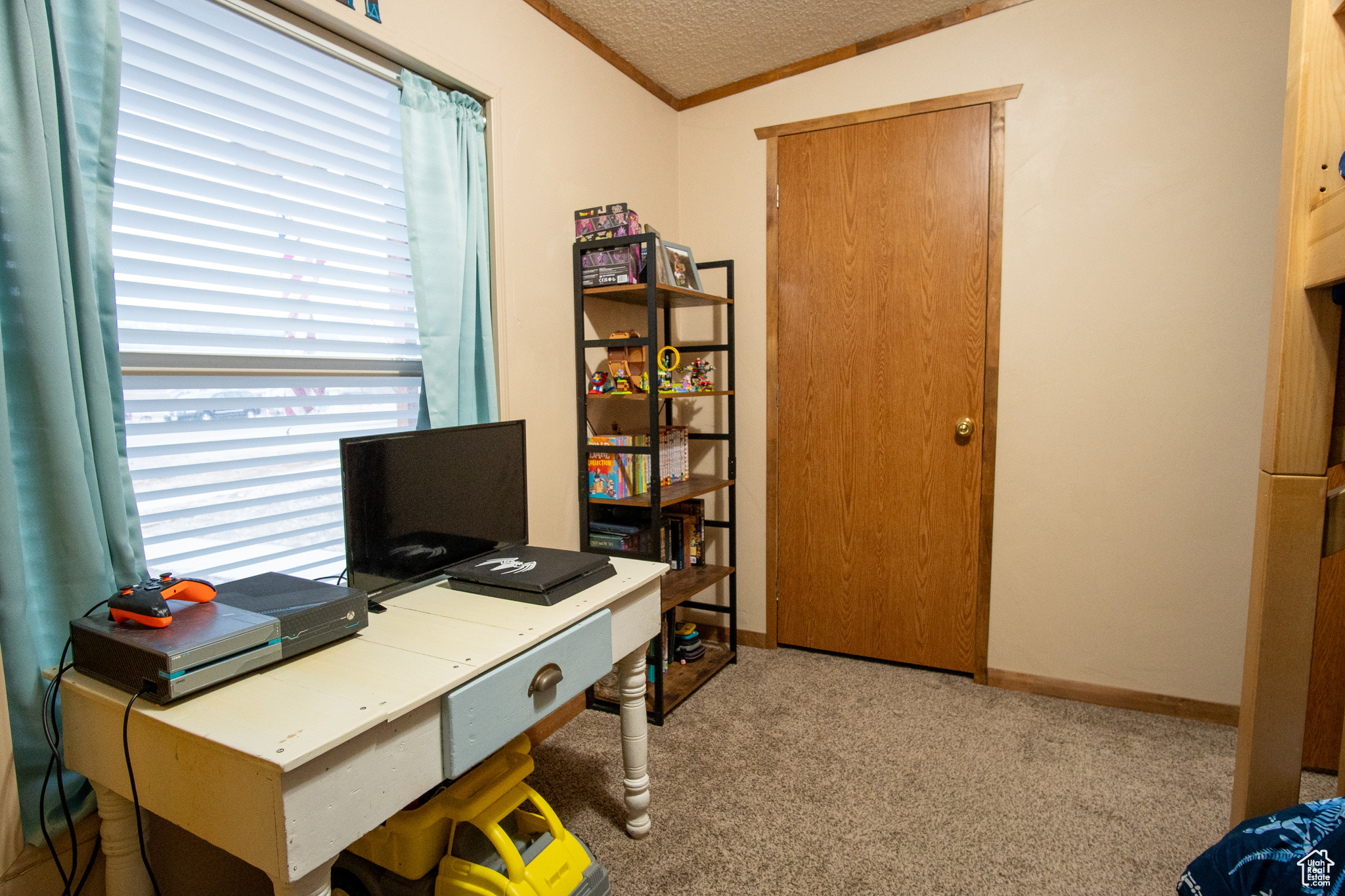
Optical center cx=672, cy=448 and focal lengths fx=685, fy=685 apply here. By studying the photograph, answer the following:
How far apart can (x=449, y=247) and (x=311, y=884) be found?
154 cm

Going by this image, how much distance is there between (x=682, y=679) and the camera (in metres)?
2.68

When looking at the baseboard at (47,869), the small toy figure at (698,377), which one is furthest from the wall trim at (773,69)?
the baseboard at (47,869)

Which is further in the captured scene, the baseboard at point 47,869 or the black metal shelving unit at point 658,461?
the black metal shelving unit at point 658,461

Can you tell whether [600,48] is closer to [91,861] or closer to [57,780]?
[57,780]

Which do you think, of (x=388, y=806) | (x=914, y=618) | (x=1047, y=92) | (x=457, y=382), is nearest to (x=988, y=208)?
(x=1047, y=92)

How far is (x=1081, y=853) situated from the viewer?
1.70m

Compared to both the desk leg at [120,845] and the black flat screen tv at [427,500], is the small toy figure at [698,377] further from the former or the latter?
the desk leg at [120,845]

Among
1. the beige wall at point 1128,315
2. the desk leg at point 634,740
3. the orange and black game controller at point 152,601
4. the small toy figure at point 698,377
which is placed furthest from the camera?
the small toy figure at point 698,377

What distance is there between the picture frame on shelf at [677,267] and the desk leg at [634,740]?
4.29ft

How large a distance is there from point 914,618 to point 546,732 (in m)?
1.50

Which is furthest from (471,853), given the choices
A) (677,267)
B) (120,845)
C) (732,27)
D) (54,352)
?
(732,27)

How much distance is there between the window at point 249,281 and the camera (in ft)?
4.58

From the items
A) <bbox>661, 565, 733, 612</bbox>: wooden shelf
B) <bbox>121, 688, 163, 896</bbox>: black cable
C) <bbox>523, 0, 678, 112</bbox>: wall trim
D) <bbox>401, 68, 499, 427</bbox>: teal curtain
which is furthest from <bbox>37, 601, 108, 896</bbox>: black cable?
<bbox>523, 0, 678, 112</bbox>: wall trim

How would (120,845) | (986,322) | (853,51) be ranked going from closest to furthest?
1. (120,845)
2. (986,322)
3. (853,51)
